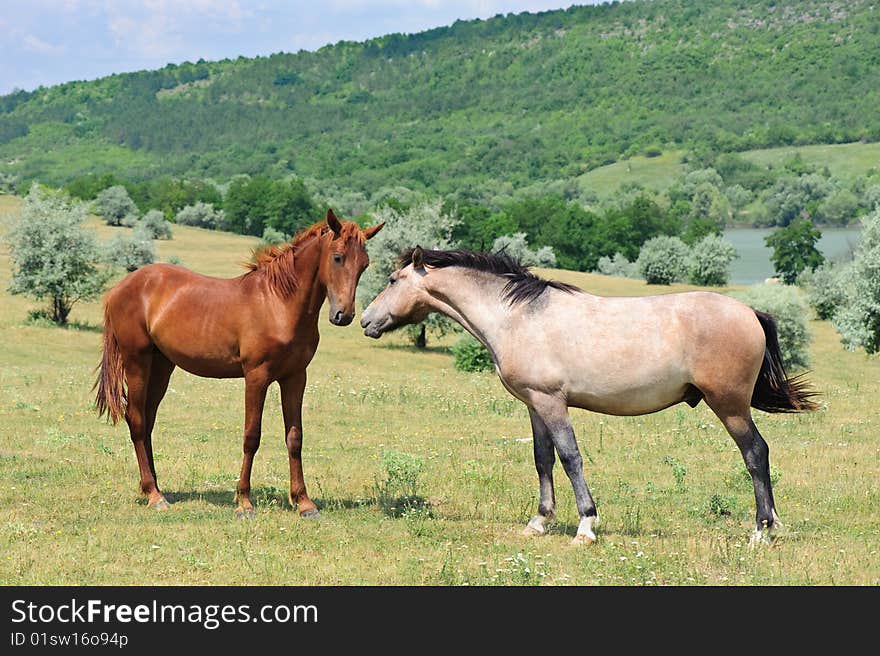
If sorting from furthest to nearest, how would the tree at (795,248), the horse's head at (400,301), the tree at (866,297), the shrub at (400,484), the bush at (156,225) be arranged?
the tree at (795,248), the bush at (156,225), the tree at (866,297), the shrub at (400,484), the horse's head at (400,301)

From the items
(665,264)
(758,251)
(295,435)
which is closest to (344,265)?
(295,435)

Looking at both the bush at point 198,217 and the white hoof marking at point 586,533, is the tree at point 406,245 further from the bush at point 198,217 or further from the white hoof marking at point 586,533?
the bush at point 198,217

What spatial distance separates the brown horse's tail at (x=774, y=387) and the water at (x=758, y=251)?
98621mm

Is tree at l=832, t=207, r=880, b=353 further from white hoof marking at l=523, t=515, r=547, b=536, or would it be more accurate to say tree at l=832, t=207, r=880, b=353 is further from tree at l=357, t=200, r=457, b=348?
white hoof marking at l=523, t=515, r=547, b=536

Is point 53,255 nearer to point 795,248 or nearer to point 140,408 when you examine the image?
point 140,408

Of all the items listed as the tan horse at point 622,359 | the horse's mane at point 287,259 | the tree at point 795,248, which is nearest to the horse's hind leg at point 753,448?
the tan horse at point 622,359

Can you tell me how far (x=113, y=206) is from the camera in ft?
A: 351

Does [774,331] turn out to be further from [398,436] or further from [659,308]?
[398,436]

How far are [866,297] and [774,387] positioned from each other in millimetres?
29435

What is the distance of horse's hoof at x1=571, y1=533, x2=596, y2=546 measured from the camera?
10.1 m

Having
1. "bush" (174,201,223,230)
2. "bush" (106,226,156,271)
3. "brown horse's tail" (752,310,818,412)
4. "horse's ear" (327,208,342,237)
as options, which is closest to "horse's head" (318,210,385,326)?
"horse's ear" (327,208,342,237)

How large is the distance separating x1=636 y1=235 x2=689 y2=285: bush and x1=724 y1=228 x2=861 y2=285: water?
1679 cm

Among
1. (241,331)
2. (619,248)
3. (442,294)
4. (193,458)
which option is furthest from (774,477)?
(619,248)

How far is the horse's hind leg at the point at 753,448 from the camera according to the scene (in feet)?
33.1
